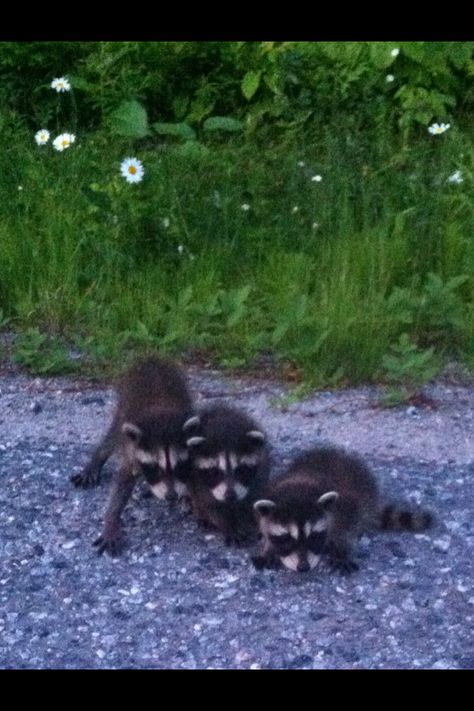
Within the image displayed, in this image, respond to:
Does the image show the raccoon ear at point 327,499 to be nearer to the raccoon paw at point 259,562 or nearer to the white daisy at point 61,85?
the raccoon paw at point 259,562

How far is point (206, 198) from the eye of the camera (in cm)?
952

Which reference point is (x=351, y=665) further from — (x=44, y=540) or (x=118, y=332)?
(x=118, y=332)

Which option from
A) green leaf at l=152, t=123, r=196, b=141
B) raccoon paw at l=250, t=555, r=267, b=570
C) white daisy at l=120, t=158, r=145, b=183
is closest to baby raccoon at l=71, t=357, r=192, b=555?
raccoon paw at l=250, t=555, r=267, b=570

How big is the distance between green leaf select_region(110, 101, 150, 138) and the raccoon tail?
545 centimetres

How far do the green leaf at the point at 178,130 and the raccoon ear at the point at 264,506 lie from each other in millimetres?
5600

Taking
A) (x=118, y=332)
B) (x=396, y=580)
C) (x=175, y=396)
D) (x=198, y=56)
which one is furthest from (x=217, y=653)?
(x=198, y=56)

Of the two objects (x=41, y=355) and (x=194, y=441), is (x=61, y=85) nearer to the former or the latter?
(x=41, y=355)

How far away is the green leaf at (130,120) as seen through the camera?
429 inches

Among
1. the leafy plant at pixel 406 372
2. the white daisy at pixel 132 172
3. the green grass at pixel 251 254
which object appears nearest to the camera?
the leafy plant at pixel 406 372

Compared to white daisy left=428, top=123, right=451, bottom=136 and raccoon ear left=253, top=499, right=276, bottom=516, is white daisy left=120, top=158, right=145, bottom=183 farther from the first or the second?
raccoon ear left=253, top=499, right=276, bottom=516

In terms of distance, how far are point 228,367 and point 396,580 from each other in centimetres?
244

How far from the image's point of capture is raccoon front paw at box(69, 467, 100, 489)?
668 cm

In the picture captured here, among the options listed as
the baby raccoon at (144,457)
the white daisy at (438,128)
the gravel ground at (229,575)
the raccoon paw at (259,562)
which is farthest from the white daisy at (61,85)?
the raccoon paw at (259,562)

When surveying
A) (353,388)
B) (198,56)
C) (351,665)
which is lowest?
(351,665)
